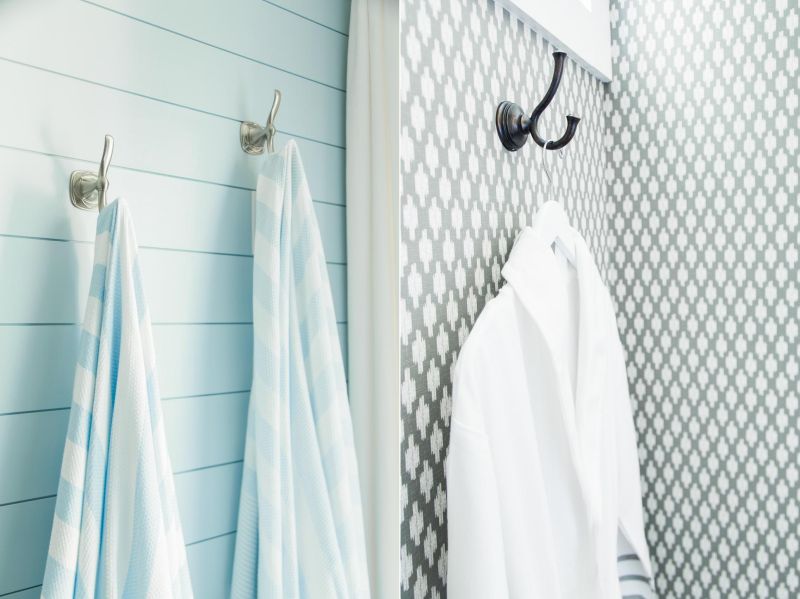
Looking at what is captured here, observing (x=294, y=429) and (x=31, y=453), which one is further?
(x=294, y=429)

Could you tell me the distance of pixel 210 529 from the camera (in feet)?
2.18

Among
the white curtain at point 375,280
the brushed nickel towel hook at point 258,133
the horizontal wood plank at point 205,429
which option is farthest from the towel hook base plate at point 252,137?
the horizontal wood plank at point 205,429

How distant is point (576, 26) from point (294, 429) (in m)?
0.88

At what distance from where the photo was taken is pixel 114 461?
0.56 meters

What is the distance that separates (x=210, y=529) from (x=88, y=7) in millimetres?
484

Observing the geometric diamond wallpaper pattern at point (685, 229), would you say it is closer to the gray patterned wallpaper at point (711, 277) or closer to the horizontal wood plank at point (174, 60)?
the gray patterned wallpaper at point (711, 277)

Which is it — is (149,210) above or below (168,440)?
above

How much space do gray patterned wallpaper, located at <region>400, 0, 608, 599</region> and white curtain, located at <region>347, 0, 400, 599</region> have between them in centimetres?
3

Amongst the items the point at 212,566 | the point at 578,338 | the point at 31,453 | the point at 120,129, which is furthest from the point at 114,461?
the point at 578,338

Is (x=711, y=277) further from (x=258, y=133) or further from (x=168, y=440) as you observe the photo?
(x=168, y=440)

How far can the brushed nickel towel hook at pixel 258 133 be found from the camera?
0.70 metres

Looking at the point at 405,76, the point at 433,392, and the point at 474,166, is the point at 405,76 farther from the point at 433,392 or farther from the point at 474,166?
the point at 433,392

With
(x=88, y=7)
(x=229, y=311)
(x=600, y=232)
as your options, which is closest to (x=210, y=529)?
(x=229, y=311)

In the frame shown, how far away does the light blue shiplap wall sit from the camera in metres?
0.55
